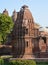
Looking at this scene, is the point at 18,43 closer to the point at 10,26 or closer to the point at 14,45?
the point at 14,45

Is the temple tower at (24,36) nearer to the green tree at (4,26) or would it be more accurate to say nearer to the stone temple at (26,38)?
the stone temple at (26,38)

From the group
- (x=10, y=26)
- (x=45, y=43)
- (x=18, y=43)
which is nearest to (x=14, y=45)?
(x=18, y=43)

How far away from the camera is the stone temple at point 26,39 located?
59312 millimetres

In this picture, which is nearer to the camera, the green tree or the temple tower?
the temple tower

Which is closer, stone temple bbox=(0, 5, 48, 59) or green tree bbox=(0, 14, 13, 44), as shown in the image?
stone temple bbox=(0, 5, 48, 59)

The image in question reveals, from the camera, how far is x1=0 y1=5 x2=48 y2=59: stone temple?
59312 mm

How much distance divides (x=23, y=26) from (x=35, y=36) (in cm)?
332

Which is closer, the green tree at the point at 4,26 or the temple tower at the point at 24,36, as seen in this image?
the temple tower at the point at 24,36

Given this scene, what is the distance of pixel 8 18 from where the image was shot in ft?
279

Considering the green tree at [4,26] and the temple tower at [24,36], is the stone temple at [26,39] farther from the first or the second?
the green tree at [4,26]

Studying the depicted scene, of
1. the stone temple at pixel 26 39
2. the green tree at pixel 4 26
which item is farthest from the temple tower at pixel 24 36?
the green tree at pixel 4 26

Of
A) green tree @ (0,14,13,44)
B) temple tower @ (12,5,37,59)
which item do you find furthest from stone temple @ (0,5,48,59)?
green tree @ (0,14,13,44)

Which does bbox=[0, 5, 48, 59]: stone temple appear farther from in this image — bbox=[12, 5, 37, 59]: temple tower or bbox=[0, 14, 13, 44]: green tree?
bbox=[0, 14, 13, 44]: green tree

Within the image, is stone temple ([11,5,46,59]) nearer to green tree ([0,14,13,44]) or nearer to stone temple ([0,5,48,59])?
stone temple ([0,5,48,59])
